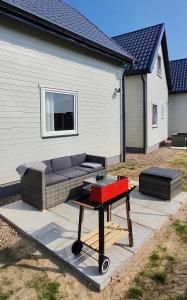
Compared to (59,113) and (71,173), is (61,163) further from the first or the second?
(59,113)

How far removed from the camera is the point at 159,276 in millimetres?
2832

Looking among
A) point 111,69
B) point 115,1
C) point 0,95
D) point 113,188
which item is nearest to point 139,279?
point 113,188

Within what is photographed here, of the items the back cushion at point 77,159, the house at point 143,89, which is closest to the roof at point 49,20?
the house at point 143,89

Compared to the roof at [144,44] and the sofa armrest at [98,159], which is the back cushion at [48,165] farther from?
the roof at [144,44]

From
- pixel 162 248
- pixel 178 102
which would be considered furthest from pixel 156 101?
pixel 162 248

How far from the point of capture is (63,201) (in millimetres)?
5086

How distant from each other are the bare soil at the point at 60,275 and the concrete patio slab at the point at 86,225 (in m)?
0.10

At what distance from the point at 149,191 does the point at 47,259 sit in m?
3.02

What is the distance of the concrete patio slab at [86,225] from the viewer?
296cm

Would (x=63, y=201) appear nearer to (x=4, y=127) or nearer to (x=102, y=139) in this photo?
(x=4, y=127)

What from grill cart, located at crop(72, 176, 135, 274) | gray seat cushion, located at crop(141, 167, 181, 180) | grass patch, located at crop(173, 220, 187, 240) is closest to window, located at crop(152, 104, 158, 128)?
Answer: gray seat cushion, located at crop(141, 167, 181, 180)

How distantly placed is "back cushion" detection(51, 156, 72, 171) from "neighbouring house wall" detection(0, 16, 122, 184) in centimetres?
42

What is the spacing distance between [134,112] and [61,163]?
275 inches

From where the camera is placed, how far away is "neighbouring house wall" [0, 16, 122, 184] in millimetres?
5289
